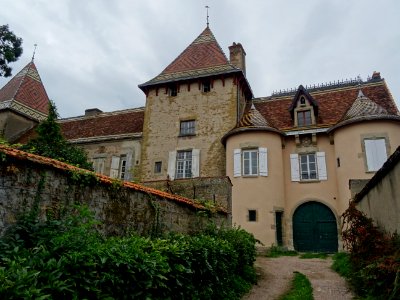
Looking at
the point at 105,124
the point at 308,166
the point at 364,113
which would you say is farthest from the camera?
the point at 105,124

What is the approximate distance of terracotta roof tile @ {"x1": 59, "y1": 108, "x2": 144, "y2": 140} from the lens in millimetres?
22516

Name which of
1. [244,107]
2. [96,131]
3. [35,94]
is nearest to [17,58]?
[96,131]

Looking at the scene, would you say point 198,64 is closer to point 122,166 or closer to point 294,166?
point 122,166

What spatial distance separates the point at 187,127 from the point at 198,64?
4.36 meters

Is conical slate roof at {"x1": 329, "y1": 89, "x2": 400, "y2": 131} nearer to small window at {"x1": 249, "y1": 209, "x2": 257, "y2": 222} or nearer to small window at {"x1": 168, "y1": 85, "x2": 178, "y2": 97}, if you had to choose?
small window at {"x1": 249, "y1": 209, "x2": 257, "y2": 222}

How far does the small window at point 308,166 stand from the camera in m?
17.6

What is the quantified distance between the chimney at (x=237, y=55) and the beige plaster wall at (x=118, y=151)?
8085mm

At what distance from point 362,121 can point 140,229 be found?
42.7 feet

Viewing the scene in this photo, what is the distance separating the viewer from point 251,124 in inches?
715

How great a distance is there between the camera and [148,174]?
20141 mm

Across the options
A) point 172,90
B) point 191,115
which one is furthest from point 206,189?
point 172,90

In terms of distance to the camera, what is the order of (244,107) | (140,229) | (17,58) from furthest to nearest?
1. (244,107)
2. (17,58)
3. (140,229)

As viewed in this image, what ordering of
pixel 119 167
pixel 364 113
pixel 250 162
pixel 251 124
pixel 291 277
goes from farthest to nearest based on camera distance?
pixel 119 167, pixel 251 124, pixel 250 162, pixel 364 113, pixel 291 277

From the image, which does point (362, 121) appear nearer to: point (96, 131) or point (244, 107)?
point (244, 107)
